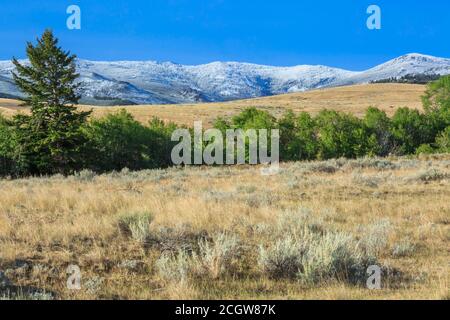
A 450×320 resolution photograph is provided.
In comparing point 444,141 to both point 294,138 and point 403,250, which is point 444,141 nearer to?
point 294,138

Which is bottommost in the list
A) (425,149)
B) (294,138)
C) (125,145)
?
(425,149)

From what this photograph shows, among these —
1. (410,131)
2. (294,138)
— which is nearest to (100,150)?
(294,138)

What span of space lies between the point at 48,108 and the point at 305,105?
269 ft

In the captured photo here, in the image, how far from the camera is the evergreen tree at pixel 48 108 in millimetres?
35125

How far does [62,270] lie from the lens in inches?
254

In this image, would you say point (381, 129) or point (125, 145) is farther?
point (381, 129)

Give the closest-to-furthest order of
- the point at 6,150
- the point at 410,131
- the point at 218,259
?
the point at 218,259 → the point at 6,150 → the point at 410,131

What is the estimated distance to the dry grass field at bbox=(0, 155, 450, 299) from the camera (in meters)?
5.92

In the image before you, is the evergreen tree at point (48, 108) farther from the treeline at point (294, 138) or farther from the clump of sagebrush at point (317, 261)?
the clump of sagebrush at point (317, 261)

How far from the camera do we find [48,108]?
35.6 meters

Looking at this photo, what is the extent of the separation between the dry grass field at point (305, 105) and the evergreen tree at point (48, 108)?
38715 millimetres
